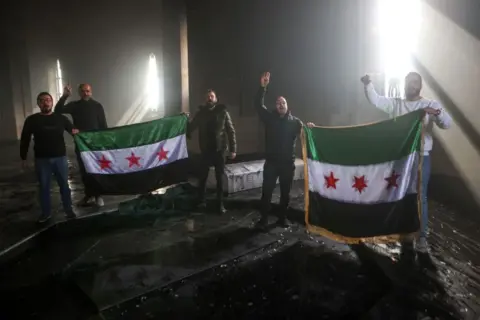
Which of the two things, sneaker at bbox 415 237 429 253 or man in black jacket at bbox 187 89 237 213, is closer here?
sneaker at bbox 415 237 429 253

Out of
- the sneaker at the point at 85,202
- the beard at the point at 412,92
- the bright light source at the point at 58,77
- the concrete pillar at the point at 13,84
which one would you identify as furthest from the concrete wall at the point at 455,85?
the bright light source at the point at 58,77

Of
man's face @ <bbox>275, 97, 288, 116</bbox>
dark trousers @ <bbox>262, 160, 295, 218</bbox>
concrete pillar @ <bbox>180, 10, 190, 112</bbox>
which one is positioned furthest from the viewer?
concrete pillar @ <bbox>180, 10, 190, 112</bbox>

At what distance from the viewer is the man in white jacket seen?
4781 mm

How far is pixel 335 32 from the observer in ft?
30.7

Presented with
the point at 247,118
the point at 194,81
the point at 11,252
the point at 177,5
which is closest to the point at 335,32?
the point at 247,118

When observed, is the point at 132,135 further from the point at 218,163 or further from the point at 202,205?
the point at 202,205

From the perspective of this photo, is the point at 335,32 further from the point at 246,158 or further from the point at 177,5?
the point at 177,5

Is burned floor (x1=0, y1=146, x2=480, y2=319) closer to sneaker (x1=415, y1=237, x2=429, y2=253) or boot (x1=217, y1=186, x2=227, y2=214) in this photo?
sneaker (x1=415, y1=237, x2=429, y2=253)

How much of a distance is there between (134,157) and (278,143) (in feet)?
7.86

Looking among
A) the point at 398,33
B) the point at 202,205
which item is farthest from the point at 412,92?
the point at 202,205

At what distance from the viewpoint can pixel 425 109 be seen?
471cm

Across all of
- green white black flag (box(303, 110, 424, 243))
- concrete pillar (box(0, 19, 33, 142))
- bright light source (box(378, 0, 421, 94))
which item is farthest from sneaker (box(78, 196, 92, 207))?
concrete pillar (box(0, 19, 33, 142))

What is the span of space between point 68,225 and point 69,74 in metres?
15.3

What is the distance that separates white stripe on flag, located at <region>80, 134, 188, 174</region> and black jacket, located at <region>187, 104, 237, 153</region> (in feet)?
1.14
